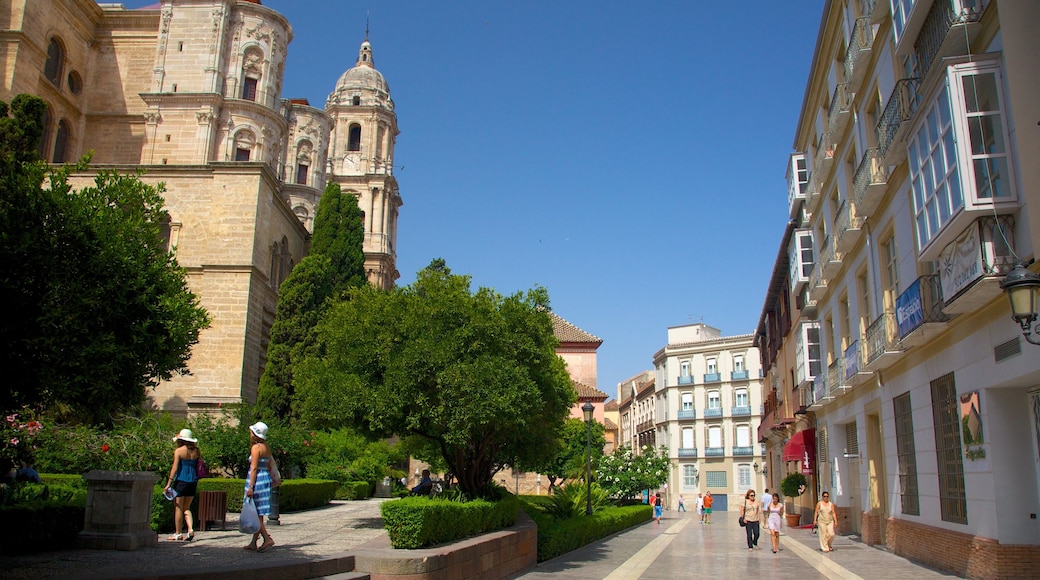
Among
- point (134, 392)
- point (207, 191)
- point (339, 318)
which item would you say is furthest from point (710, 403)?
point (134, 392)

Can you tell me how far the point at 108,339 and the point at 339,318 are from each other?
577cm

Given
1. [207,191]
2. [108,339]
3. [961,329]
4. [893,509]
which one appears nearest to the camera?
→ [108,339]

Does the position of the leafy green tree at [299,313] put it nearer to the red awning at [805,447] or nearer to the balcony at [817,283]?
the balcony at [817,283]

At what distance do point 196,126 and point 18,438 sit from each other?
2626 centimetres

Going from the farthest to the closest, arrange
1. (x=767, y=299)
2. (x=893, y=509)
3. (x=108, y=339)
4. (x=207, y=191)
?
(x=767, y=299)
(x=207, y=191)
(x=893, y=509)
(x=108, y=339)

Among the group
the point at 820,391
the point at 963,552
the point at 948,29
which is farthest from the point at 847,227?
the point at 963,552

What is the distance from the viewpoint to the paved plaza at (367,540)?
7672mm

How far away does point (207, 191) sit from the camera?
30.3 m

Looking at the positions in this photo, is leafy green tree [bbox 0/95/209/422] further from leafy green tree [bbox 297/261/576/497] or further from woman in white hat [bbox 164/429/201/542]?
leafy green tree [bbox 297/261/576/497]

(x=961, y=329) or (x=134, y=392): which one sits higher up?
(x=961, y=329)

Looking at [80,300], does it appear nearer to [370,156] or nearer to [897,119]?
[897,119]

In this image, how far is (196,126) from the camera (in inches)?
1436

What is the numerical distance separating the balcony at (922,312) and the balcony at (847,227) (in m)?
4.28

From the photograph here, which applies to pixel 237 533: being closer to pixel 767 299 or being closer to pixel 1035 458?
pixel 1035 458
